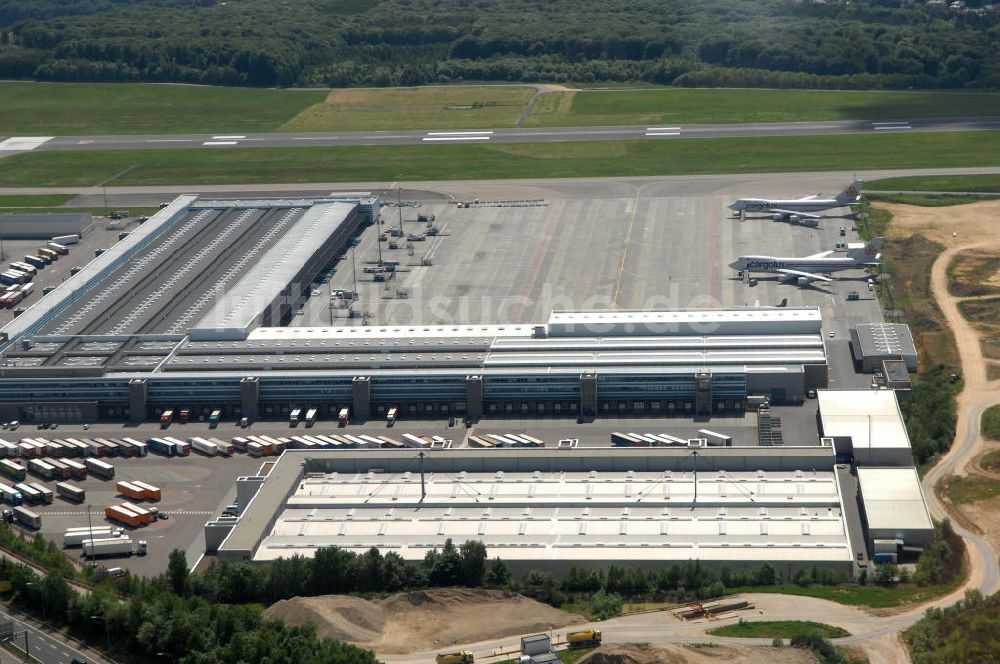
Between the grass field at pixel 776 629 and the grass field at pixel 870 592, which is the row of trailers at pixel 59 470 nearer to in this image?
the grass field at pixel 870 592

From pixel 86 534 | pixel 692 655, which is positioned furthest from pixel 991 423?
pixel 86 534

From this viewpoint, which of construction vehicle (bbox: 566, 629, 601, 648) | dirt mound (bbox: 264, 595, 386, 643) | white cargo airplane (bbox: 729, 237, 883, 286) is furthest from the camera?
white cargo airplane (bbox: 729, 237, 883, 286)

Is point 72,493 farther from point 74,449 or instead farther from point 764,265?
point 764,265

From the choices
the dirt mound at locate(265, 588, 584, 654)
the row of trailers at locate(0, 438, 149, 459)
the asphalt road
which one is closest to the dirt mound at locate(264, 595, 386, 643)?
the dirt mound at locate(265, 588, 584, 654)

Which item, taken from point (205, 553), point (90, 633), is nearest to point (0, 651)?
point (90, 633)

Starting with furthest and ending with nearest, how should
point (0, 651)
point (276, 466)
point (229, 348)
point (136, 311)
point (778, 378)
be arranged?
point (136, 311), point (229, 348), point (778, 378), point (276, 466), point (0, 651)

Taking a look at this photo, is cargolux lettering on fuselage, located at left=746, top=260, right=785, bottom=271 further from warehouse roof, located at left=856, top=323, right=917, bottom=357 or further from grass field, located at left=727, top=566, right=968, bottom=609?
grass field, located at left=727, top=566, right=968, bottom=609

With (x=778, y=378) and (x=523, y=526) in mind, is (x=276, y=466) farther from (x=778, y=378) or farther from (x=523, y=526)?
(x=778, y=378)
